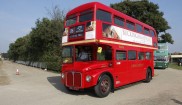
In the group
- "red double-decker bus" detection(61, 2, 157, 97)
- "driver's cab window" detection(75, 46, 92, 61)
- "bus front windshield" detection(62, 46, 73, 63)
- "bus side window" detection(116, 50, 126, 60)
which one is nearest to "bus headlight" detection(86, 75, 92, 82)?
"red double-decker bus" detection(61, 2, 157, 97)

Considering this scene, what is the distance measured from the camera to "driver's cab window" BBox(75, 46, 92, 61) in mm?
11172

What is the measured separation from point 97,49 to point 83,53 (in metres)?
0.80

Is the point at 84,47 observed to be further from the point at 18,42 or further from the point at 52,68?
the point at 18,42

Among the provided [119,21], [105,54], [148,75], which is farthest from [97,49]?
[148,75]

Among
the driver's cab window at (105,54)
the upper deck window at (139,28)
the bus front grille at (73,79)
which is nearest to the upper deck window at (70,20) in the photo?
the driver's cab window at (105,54)

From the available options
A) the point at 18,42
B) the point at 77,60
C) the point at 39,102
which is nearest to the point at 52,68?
the point at 77,60

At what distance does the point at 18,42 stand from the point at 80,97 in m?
64.7

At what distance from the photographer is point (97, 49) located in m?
10.9

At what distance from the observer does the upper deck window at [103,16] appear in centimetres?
1041

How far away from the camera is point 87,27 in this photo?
10.3m

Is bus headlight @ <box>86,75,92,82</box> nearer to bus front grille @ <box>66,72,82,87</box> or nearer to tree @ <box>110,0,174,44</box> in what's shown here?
bus front grille @ <box>66,72,82,87</box>

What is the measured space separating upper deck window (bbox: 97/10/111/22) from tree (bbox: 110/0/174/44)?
2555 cm

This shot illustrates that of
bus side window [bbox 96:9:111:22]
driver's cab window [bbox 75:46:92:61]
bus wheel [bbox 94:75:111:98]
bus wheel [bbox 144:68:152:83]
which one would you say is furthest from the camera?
bus wheel [bbox 144:68:152:83]

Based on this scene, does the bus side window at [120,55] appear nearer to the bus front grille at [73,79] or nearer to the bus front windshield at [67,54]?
the bus front windshield at [67,54]
